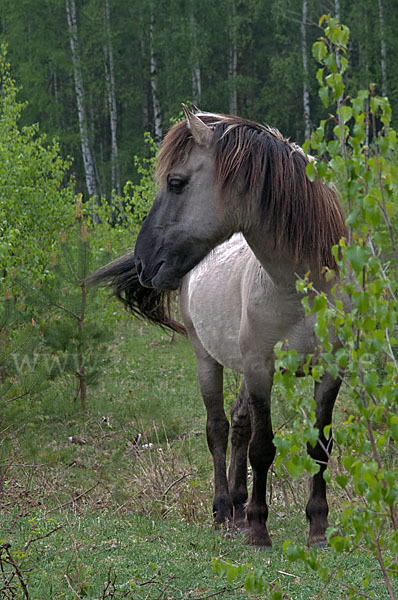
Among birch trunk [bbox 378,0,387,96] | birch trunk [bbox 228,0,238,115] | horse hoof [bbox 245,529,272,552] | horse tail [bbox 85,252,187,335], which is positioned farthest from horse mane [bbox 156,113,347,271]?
birch trunk [bbox 228,0,238,115]

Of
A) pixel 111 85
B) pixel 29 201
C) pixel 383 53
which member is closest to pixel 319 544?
pixel 29 201

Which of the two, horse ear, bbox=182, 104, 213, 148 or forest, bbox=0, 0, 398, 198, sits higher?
horse ear, bbox=182, 104, 213, 148

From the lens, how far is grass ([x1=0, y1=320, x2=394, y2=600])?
3.38 m

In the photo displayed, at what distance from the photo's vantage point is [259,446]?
4371mm

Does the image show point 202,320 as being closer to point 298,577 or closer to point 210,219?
point 210,219

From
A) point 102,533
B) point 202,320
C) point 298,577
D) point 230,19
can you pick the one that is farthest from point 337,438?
point 230,19

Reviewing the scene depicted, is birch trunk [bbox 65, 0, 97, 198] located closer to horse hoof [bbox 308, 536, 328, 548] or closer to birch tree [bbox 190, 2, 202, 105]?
birch tree [bbox 190, 2, 202, 105]

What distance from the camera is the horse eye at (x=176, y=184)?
375 centimetres

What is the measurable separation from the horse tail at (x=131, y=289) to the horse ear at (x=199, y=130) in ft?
Answer: 7.08

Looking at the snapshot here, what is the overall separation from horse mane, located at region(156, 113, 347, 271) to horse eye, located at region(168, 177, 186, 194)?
0.08 meters

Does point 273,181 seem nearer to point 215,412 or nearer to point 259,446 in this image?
point 259,446

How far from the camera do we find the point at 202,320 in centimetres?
525

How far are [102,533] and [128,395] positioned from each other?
6092mm

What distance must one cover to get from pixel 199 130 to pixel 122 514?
9.19 ft
